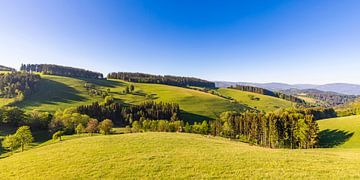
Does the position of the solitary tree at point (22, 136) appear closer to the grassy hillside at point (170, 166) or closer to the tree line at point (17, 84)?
the grassy hillside at point (170, 166)

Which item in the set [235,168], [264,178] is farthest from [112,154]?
[264,178]

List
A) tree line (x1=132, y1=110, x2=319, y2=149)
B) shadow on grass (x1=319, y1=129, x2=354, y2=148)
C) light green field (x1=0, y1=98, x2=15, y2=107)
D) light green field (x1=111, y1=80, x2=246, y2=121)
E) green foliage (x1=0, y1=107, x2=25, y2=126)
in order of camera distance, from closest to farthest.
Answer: tree line (x1=132, y1=110, x2=319, y2=149)
shadow on grass (x1=319, y1=129, x2=354, y2=148)
green foliage (x1=0, y1=107, x2=25, y2=126)
light green field (x1=0, y1=98, x2=15, y2=107)
light green field (x1=111, y1=80, x2=246, y2=121)

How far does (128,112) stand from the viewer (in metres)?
135

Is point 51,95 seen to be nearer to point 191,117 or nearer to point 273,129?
point 191,117

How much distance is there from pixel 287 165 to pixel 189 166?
37.0 ft

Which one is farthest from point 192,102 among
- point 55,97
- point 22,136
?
point 22,136

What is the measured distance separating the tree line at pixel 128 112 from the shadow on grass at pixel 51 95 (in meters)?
41.5

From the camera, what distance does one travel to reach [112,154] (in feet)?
95.5

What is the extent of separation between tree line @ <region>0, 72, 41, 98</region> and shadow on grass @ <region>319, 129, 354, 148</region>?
183m

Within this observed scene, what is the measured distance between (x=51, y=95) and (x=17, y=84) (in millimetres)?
25533

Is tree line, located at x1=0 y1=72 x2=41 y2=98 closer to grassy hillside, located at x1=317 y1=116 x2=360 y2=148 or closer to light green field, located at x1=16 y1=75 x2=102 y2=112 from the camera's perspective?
light green field, located at x1=16 y1=75 x2=102 y2=112

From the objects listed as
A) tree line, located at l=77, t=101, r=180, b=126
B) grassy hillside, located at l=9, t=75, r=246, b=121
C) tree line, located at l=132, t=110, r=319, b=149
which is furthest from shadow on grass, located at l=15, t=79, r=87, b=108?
tree line, located at l=132, t=110, r=319, b=149

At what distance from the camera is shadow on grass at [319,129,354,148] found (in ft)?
237

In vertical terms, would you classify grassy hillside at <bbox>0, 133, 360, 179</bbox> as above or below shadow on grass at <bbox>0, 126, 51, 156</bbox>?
above
